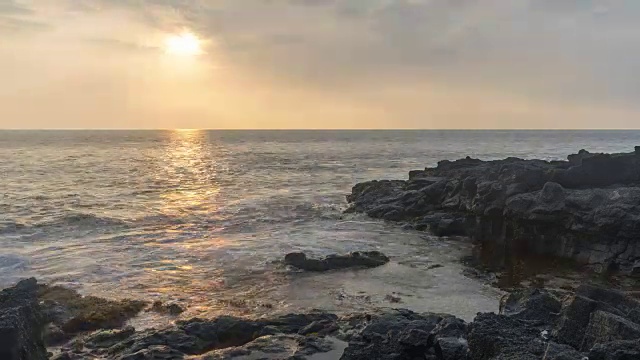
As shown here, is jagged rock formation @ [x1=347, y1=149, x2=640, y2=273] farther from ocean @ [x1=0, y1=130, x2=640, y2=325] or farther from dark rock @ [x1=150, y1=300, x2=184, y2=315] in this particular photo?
dark rock @ [x1=150, y1=300, x2=184, y2=315]

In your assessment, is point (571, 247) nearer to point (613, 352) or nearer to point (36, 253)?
point (613, 352)

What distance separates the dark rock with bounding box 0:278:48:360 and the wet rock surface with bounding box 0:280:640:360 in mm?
20

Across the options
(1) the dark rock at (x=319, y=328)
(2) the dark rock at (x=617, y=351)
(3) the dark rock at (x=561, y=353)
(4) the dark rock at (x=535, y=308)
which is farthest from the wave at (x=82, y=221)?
(2) the dark rock at (x=617, y=351)

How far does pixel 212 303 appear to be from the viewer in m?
16.5

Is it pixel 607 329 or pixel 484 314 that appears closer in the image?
pixel 607 329

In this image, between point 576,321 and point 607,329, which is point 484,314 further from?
point 607,329

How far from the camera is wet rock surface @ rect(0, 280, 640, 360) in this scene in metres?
8.80

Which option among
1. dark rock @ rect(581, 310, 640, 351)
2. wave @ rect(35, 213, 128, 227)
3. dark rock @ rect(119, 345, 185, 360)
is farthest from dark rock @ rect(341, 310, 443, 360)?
wave @ rect(35, 213, 128, 227)

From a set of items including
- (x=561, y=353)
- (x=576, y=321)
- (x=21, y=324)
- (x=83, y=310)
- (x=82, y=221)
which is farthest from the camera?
(x=82, y=221)

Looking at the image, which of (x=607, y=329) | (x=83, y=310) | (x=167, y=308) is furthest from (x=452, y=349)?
(x=83, y=310)

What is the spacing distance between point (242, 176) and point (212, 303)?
157ft

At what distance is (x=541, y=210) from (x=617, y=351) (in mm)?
16343

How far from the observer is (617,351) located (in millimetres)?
7816

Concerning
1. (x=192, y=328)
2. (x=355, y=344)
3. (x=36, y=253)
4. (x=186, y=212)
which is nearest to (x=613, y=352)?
(x=355, y=344)
